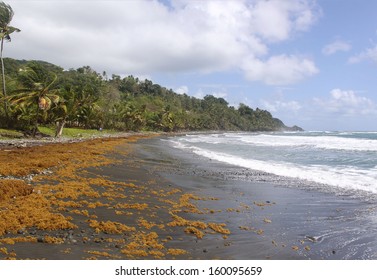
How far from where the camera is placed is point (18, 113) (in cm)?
3934

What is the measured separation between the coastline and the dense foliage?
2753cm

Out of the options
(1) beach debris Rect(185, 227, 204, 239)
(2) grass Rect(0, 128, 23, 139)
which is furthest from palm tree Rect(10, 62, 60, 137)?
(1) beach debris Rect(185, 227, 204, 239)

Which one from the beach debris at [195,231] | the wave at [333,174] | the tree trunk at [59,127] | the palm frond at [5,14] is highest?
the palm frond at [5,14]

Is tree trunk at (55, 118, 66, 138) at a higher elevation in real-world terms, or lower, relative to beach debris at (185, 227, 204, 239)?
higher

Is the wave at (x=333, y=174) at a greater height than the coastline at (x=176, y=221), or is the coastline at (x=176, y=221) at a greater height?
the wave at (x=333, y=174)

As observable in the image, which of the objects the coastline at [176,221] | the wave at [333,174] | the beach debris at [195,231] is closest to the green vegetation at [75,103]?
the coastline at [176,221]

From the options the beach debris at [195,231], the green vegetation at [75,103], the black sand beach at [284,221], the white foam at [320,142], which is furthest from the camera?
the white foam at [320,142]

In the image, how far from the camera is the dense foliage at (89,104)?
39.1 meters

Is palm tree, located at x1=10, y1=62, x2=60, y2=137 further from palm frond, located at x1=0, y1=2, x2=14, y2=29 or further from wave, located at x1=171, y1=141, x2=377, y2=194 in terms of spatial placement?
wave, located at x1=171, y1=141, x2=377, y2=194

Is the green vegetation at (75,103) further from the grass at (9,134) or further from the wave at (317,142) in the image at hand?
the wave at (317,142)

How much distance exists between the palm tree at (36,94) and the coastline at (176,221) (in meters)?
25.5

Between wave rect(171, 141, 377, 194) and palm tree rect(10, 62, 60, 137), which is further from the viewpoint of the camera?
palm tree rect(10, 62, 60, 137)

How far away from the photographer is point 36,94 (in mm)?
37594

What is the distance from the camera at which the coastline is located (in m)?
7.14
